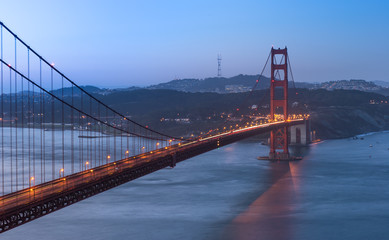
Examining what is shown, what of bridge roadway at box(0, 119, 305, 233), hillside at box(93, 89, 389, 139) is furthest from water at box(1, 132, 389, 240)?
hillside at box(93, 89, 389, 139)

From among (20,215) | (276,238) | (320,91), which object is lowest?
(276,238)

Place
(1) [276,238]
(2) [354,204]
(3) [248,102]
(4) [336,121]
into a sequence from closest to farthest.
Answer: (1) [276,238], (2) [354,204], (4) [336,121], (3) [248,102]

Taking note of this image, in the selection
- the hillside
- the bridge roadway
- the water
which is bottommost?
the water

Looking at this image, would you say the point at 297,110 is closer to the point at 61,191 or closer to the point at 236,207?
the point at 236,207

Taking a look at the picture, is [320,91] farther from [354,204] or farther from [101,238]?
[101,238]

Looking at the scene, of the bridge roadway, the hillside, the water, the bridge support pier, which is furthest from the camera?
the hillside

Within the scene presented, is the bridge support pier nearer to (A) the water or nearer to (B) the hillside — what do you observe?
(B) the hillside

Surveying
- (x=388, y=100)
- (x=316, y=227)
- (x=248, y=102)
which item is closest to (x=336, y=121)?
(x=248, y=102)

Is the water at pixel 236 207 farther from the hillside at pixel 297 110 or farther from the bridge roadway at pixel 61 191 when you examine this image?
the hillside at pixel 297 110
